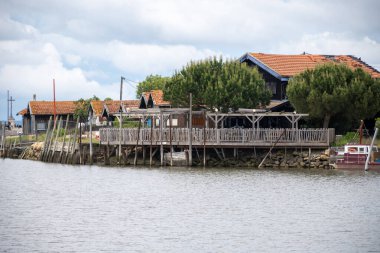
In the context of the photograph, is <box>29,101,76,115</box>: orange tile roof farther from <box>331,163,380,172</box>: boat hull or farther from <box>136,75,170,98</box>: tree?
<box>331,163,380,172</box>: boat hull

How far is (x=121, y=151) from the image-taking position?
72375 mm

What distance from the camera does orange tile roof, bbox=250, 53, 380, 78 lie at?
7812cm

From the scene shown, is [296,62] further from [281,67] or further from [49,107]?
[49,107]

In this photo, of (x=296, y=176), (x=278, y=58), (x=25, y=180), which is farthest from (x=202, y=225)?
(x=278, y=58)

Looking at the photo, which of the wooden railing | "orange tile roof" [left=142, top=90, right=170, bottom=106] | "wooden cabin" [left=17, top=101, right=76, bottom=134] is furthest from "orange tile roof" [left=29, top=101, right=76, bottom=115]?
the wooden railing

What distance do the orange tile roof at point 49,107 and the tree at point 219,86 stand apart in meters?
38.3

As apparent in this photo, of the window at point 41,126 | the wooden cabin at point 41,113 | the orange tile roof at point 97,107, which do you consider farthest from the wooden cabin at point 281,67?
the window at point 41,126

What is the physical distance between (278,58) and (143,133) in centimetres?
1750

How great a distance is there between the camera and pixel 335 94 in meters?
68.5

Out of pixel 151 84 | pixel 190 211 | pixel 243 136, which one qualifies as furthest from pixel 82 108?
pixel 190 211

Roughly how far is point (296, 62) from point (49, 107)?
138 feet

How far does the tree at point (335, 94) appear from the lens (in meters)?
68.7

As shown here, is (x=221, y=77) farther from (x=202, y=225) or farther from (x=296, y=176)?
(x=202, y=225)

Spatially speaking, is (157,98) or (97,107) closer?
(157,98)
